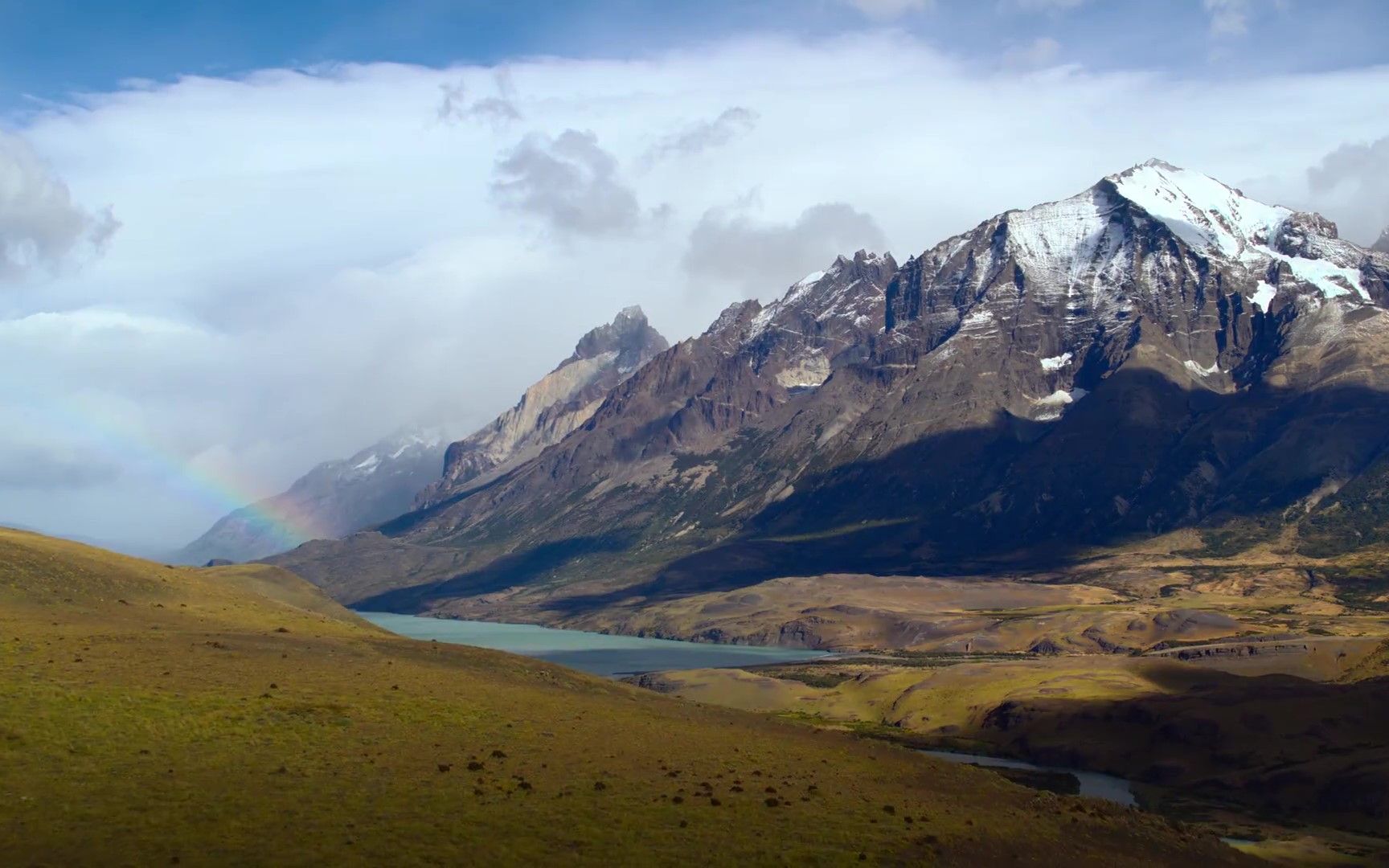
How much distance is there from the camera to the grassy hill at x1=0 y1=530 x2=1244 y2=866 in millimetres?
48156

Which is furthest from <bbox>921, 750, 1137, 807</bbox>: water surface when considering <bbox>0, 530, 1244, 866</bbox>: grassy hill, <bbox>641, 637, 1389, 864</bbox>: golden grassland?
<bbox>0, 530, 1244, 866</bbox>: grassy hill

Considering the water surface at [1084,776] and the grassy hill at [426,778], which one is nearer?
the grassy hill at [426,778]

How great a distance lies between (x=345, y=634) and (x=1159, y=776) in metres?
96.5

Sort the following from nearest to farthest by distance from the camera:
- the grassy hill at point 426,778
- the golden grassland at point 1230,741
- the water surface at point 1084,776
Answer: the grassy hill at point 426,778 → the golden grassland at point 1230,741 → the water surface at point 1084,776

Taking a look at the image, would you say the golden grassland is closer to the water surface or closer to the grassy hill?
the water surface

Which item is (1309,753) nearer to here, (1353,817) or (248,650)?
(1353,817)

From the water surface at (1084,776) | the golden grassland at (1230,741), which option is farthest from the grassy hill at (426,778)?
the water surface at (1084,776)

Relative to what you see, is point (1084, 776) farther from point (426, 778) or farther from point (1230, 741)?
point (426, 778)

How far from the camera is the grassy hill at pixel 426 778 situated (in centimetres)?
4816

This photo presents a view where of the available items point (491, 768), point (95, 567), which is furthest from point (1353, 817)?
point (95, 567)

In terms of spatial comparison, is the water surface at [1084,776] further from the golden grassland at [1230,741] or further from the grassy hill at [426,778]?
the grassy hill at [426,778]

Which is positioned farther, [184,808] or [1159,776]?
[1159,776]

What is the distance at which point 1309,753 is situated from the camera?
137m

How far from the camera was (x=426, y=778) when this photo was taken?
2254 inches
